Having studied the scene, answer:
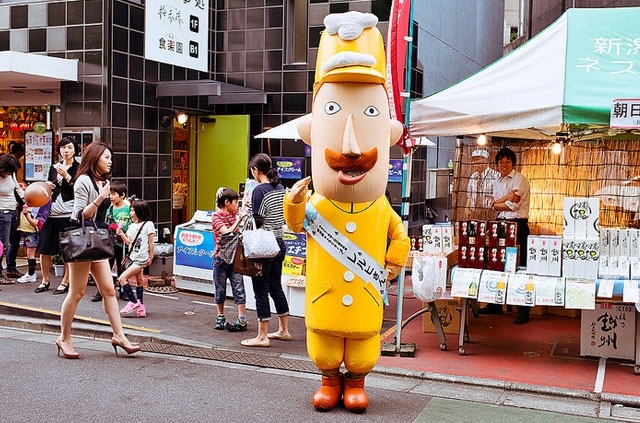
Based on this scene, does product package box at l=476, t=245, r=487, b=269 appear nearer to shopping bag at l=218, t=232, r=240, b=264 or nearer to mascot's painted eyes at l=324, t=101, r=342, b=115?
shopping bag at l=218, t=232, r=240, b=264

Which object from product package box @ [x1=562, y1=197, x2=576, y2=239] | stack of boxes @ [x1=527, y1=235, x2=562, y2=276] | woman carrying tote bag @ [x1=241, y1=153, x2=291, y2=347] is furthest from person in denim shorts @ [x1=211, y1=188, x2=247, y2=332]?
product package box @ [x1=562, y1=197, x2=576, y2=239]

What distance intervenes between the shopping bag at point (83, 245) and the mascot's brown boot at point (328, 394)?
2.54 m

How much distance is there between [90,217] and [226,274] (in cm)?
208

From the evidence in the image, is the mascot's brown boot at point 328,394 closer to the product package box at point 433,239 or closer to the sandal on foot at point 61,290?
the product package box at point 433,239

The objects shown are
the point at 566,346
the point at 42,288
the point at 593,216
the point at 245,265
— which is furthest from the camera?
the point at 42,288

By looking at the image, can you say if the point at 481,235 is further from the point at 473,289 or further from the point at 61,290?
the point at 61,290

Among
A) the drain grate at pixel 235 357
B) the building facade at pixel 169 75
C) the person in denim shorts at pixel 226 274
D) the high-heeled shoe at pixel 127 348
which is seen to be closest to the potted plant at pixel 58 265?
the building facade at pixel 169 75

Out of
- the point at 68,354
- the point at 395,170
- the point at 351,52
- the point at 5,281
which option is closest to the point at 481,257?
the point at 351,52

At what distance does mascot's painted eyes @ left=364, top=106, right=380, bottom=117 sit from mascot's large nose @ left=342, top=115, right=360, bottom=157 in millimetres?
191

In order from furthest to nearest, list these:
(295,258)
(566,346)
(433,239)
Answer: (295,258)
(433,239)
(566,346)

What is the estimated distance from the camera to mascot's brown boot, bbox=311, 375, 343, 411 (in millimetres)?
5855

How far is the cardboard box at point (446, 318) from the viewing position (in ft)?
28.6

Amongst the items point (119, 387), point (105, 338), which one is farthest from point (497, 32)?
point (119, 387)

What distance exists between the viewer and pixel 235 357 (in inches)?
296
